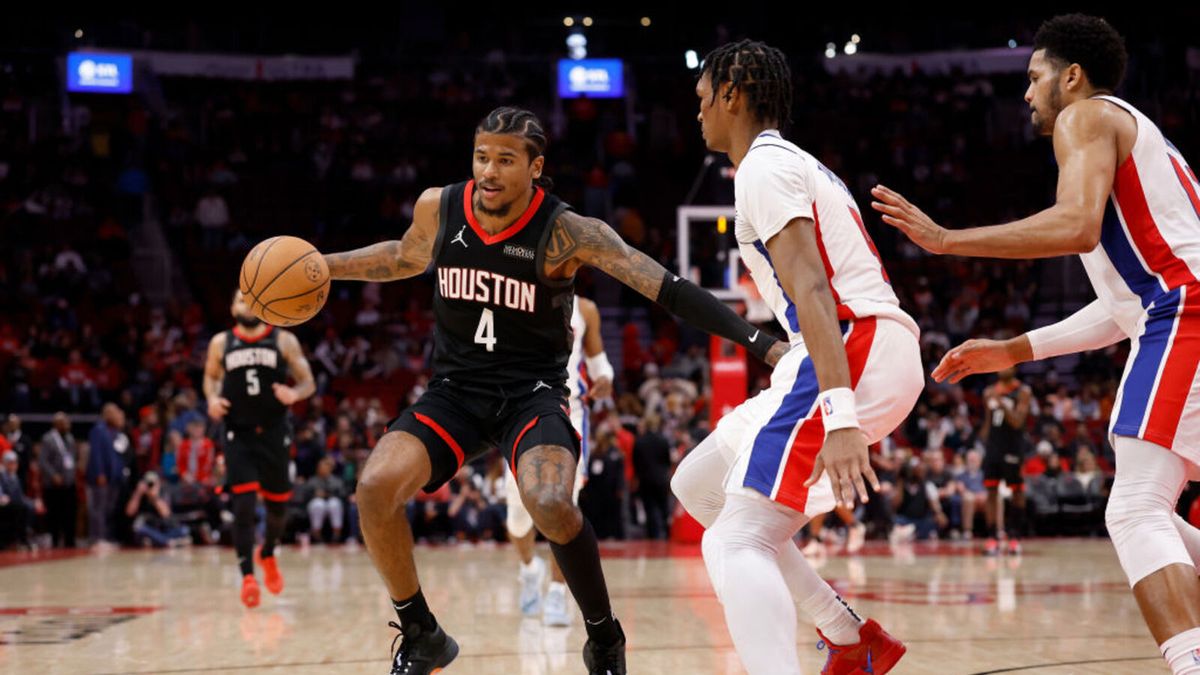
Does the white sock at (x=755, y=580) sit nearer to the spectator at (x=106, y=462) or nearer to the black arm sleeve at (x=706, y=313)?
the black arm sleeve at (x=706, y=313)

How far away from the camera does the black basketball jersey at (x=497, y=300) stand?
5.03 meters

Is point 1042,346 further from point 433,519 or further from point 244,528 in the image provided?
point 433,519

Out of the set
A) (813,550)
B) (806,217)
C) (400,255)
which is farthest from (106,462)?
(806,217)

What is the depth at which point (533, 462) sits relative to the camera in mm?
4793

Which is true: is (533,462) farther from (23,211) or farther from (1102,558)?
(23,211)

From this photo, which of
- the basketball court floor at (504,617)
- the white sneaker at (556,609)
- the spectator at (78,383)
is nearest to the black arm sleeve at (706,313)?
the basketball court floor at (504,617)

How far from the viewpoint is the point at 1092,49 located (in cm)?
408

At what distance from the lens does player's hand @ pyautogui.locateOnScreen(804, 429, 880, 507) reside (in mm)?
3457

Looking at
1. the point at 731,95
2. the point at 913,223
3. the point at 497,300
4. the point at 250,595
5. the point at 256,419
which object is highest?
the point at 731,95

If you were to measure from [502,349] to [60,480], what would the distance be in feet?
41.4

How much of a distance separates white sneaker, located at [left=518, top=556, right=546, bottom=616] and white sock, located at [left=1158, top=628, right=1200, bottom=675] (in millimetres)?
5072

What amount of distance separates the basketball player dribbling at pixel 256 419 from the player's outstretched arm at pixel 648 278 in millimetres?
4736

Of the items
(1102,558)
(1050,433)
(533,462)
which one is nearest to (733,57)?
(533,462)

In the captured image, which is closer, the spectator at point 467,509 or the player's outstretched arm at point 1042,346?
the player's outstretched arm at point 1042,346
